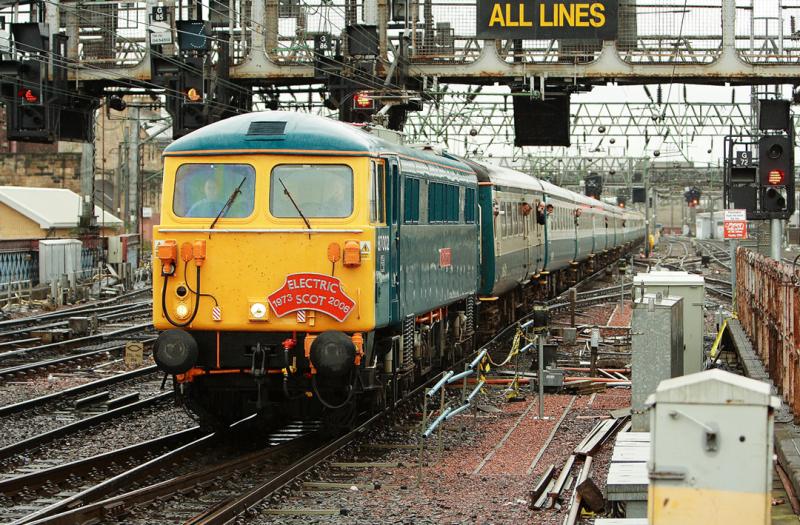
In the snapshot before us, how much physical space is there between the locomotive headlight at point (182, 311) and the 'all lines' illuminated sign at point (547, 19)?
15780 mm

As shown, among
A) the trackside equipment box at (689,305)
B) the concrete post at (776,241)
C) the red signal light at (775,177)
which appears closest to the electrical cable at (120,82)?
the red signal light at (775,177)

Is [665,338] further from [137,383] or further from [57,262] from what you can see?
[57,262]

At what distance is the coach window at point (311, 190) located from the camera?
40.3 ft

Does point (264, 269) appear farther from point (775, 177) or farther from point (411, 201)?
point (775, 177)

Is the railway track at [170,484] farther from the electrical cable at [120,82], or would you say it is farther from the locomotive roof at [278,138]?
the electrical cable at [120,82]

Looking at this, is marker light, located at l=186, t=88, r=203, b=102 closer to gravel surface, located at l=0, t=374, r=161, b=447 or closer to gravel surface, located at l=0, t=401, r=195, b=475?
gravel surface, located at l=0, t=374, r=161, b=447

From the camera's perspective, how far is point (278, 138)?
40.5 ft

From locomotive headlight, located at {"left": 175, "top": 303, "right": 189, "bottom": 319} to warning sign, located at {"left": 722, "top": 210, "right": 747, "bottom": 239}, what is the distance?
713 inches

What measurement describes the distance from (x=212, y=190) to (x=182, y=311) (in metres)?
1.23

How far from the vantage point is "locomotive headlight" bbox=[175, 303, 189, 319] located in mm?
12180

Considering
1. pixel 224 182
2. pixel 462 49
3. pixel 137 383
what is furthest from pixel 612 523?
pixel 462 49

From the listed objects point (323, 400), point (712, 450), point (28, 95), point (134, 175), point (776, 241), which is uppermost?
point (28, 95)

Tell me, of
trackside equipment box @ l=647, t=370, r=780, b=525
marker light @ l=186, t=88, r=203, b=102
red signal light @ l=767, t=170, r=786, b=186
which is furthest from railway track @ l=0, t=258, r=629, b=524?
marker light @ l=186, t=88, r=203, b=102

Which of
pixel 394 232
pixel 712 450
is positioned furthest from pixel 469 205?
pixel 712 450
